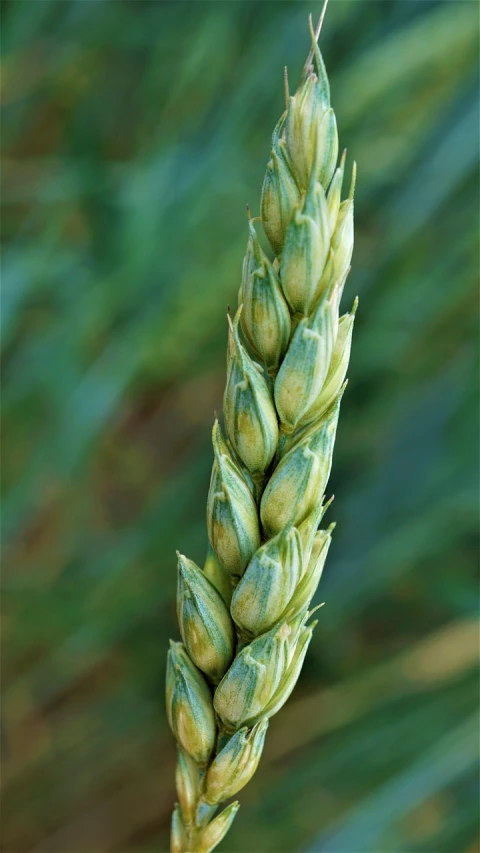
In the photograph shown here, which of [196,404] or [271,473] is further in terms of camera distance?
[196,404]

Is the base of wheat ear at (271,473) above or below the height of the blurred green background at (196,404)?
below

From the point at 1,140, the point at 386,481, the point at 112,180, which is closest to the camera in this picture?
the point at 112,180

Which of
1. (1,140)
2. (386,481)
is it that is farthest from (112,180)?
(386,481)

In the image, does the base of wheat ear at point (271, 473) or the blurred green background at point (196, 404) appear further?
the blurred green background at point (196, 404)

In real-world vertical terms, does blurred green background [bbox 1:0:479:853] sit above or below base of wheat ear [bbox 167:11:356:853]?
above

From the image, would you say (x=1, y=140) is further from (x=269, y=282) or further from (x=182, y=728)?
(x=182, y=728)
